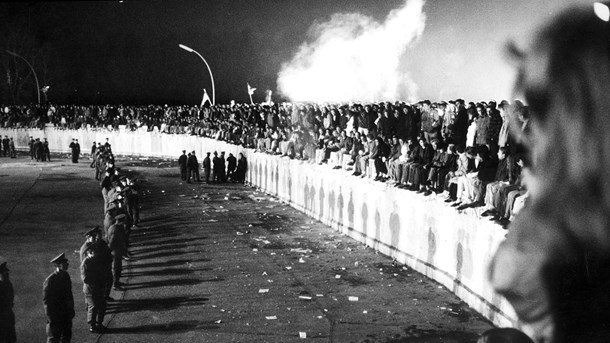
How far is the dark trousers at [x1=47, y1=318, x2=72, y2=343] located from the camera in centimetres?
969

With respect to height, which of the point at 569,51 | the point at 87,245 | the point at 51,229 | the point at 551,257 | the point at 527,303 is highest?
the point at 569,51

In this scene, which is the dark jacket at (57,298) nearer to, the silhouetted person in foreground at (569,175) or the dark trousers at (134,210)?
the silhouetted person in foreground at (569,175)

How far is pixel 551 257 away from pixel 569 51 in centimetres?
132

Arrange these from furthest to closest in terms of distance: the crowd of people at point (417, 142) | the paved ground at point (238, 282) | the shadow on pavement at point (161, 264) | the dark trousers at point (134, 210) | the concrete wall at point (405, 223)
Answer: the dark trousers at point (134, 210)
the shadow on pavement at point (161, 264)
the crowd of people at point (417, 142)
the concrete wall at point (405, 223)
the paved ground at point (238, 282)

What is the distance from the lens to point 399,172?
1730cm

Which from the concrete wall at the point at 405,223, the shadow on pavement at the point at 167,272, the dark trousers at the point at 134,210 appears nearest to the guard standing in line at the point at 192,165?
the concrete wall at the point at 405,223

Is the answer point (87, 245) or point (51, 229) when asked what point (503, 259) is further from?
point (51, 229)

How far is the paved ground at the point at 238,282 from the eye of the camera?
1112 centimetres

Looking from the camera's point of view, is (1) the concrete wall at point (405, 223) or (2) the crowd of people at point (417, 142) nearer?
(1) the concrete wall at point (405, 223)

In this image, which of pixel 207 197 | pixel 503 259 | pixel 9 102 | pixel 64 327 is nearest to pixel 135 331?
pixel 64 327

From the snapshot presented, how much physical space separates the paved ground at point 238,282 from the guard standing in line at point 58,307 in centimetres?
107

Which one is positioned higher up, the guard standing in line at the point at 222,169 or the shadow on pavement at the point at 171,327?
the guard standing in line at the point at 222,169

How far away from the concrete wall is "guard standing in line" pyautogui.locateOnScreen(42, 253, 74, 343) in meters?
6.76

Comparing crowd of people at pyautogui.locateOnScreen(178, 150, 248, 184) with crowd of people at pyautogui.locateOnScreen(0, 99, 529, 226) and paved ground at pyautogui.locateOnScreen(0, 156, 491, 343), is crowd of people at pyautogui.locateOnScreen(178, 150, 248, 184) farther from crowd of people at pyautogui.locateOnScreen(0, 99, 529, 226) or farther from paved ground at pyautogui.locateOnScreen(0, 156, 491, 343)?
paved ground at pyautogui.locateOnScreen(0, 156, 491, 343)
